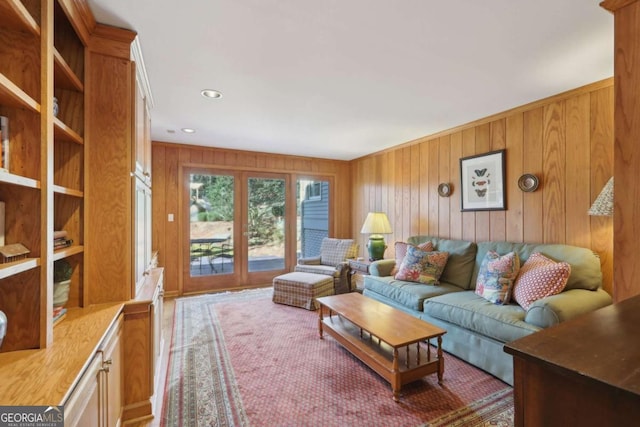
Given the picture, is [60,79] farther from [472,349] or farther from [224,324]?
[472,349]

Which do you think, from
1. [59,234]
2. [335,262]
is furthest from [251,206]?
[59,234]

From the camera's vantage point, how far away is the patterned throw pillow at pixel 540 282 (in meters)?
2.11

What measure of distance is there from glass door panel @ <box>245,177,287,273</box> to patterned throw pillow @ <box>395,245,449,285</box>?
2.30 meters

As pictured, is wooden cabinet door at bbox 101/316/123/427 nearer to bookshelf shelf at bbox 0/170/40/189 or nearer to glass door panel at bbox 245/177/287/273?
bookshelf shelf at bbox 0/170/40/189

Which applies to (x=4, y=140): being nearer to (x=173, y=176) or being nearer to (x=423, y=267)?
(x=423, y=267)

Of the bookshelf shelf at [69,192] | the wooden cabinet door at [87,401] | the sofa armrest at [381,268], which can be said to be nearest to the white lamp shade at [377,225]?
the sofa armrest at [381,268]

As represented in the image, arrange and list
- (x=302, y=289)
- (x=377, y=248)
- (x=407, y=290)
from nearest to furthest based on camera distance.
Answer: (x=407, y=290), (x=302, y=289), (x=377, y=248)

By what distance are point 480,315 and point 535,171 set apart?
1.55 metres

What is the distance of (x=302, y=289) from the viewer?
11.8 feet

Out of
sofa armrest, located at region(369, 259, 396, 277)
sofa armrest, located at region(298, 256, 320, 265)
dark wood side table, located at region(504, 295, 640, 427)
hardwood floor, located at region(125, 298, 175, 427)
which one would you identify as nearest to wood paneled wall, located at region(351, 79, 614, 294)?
sofa armrest, located at region(369, 259, 396, 277)

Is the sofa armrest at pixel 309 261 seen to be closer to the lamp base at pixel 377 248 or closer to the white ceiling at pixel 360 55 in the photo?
the lamp base at pixel 377 248

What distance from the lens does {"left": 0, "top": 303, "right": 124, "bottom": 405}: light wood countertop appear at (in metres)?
0.88

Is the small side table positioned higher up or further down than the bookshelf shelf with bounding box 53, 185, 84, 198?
further down

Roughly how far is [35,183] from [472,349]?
A: 279 cm
